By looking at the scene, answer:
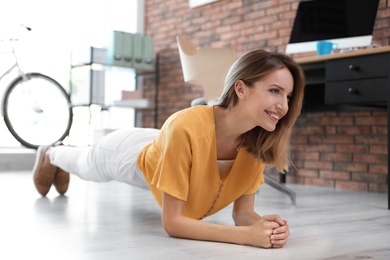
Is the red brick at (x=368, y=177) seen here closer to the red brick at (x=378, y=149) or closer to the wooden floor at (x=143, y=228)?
the red brick at (x=378, y=149)

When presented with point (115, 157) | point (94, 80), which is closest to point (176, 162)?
point (115, 157)

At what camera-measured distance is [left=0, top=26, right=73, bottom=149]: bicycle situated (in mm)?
4617

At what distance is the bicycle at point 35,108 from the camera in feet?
15.1

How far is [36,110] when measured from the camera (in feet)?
14.8

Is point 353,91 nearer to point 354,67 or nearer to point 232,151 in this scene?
point 354,67

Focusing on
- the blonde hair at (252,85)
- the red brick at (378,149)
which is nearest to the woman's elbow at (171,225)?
the blonde hair at (252,85)

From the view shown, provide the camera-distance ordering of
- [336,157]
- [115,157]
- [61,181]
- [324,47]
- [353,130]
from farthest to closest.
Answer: [336,157], [353,130], [324,47], [61,181], [115,157]

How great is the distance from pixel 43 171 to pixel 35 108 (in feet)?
6.95

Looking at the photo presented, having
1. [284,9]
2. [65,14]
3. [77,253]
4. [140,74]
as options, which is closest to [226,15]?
[284,9]

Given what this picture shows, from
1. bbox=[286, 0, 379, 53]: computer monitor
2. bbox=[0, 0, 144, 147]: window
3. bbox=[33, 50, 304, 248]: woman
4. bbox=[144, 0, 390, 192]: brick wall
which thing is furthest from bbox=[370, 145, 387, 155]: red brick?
bbox=[0, 0, 144, 147]: window

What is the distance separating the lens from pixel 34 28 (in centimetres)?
491

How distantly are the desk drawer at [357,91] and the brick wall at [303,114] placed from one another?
753 millimetres

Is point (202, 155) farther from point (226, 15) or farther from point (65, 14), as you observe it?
point (65, 14)

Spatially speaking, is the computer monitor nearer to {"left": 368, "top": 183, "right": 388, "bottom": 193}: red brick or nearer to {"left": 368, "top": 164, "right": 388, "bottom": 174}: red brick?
{"left": 368, "top": 164, "right": 388, "bottom": 174}: red brick
